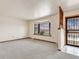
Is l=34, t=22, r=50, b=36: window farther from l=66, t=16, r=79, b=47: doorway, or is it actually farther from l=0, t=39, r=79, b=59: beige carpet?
l=0, t=39, r=79, b=59: beige carpet

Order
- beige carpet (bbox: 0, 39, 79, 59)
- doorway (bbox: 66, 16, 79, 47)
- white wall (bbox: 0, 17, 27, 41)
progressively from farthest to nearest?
white wall (bbox: 0, 17, 27, 41), doorway (bbox: 66, 16, 79, 47), beige carpet (bbox: 0, 39, 79, 59)

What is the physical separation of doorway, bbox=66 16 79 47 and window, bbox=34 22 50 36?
217 cm

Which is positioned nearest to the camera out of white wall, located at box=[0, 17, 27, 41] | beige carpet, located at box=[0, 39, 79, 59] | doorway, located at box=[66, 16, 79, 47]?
beige carpet, located at box=[0, 39, 79, 59]

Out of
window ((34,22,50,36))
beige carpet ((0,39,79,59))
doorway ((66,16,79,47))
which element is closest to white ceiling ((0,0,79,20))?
doorway ((66,16,79,47))

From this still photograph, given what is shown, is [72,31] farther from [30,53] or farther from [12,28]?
[12,28]

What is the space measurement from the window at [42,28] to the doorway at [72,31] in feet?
7.13

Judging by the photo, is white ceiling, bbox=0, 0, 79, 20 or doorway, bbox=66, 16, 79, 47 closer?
white ceiling, bbox=0, 0, 79, 20

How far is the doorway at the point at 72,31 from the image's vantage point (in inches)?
199

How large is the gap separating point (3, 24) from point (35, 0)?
5.01 metres

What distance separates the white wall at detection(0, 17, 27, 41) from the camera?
23.2 feet

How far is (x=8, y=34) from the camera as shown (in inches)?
293

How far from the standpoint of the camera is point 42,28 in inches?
319

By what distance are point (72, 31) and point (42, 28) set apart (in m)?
3.42

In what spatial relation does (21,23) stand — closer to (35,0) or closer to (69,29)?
(69,29)
